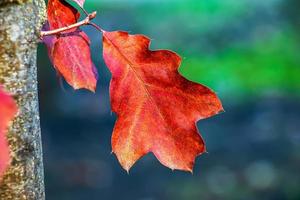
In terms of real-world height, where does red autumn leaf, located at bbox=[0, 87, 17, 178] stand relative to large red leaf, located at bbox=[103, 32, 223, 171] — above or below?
above

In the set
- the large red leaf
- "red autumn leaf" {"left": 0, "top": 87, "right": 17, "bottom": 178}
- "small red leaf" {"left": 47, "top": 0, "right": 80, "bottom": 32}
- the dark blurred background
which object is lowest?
the dark blurred background

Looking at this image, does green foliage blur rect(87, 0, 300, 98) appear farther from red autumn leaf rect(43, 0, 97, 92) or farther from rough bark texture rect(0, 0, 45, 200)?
rough bark texture rect(0, 0, 45, 200)

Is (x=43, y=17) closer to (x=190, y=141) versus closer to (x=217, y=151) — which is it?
(x=190, y=141)

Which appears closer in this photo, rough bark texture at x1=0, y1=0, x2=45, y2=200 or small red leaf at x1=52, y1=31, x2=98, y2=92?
rough bark texture at x1=0, y1=0, x2=45, y2=200

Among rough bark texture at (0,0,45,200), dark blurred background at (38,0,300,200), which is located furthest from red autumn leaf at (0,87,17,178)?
dark blurred background at (38,0,300,200)

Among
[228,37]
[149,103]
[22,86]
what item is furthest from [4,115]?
[228,37]

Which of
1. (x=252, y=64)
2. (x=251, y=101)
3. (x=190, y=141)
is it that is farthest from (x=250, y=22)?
(x=190, y=141)

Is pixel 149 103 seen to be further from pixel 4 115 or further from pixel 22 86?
pixel 4 115
